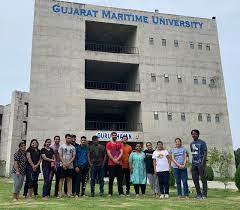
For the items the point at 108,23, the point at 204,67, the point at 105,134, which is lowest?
the point at 105,134

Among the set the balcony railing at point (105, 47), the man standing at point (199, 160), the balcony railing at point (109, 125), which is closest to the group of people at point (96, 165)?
the man standing at point (199, 160)

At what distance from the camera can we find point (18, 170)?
8898 mm

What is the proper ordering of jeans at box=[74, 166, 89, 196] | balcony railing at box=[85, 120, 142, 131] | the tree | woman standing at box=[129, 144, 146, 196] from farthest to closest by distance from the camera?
balcony railing at box=[85, 120, 142, 131], the tree, woman standing at box=[129, 144, 146, 196], jeans at box=[74, 166, 89, 196]

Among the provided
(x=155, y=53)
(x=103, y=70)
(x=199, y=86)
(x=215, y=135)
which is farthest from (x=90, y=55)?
(x=215, y=135)

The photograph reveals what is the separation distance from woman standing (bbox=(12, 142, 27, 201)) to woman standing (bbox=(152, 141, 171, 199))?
3794 millimetres

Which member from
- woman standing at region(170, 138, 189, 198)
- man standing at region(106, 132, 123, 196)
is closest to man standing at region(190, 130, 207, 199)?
woman standing at region(170, 138, 189, 198)

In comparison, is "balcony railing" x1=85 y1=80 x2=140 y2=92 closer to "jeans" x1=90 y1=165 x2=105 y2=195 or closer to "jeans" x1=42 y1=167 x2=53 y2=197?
"jeans" x1=90 y1=165 x2=105 y2=195

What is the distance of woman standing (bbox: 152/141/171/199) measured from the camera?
948 cm

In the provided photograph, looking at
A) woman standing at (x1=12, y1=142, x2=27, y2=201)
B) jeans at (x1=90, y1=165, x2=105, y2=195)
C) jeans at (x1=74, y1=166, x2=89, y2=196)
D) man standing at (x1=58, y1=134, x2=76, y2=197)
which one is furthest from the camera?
jeans at (x1=90, y1=165, x2=105, y2=195)

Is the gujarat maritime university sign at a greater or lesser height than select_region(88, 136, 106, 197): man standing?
greater

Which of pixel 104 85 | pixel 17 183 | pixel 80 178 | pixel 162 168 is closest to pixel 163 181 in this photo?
pixel 162 168

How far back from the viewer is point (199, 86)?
28.2m

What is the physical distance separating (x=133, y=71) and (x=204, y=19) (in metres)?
8.43

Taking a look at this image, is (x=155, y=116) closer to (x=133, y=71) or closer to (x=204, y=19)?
(x=133, y=71)
